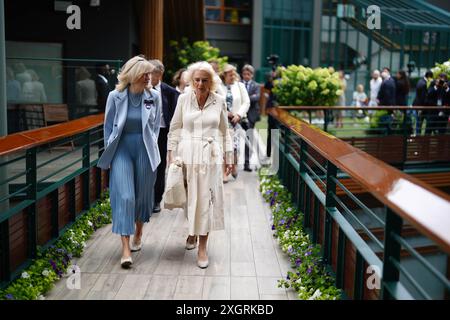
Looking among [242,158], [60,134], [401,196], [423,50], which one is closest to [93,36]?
[242,158]

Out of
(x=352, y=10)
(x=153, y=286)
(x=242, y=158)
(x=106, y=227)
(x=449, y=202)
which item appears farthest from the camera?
(x=352, y=10)

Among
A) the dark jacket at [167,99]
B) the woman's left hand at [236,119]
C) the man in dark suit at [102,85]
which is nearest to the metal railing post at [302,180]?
the dark jacket at [167,99]

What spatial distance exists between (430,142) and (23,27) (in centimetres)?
852

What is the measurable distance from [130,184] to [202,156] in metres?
0.65

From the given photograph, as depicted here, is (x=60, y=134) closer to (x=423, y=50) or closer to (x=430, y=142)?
(x=430, y=142)

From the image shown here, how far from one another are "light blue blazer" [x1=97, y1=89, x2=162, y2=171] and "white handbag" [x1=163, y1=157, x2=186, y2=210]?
0.58 ft

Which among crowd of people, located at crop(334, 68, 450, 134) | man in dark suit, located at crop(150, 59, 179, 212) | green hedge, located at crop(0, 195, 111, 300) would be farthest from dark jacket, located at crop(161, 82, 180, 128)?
crowd of people, located at crop(334, 68, 450, 134)

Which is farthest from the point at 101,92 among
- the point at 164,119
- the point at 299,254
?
the point at 299,254

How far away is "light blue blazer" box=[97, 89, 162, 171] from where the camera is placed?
17.0 ft

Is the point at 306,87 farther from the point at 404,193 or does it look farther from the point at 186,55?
the point at 404,193

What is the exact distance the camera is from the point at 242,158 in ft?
39.2

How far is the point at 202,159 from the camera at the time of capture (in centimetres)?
529

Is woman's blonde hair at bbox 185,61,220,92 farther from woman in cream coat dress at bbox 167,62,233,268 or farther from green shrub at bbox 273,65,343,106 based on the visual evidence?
green shrub at bbox 273,65,343,106

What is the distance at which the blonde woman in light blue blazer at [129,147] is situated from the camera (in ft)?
16.9
